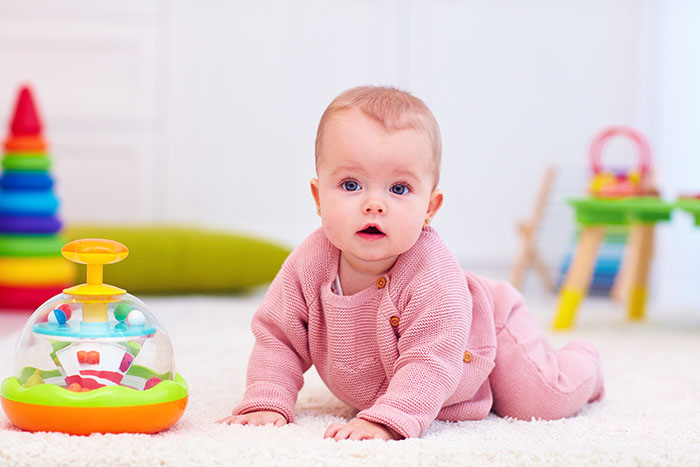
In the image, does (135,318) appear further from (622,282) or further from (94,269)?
(622,282)

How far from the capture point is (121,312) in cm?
96

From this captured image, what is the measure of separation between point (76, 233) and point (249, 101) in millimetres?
1064

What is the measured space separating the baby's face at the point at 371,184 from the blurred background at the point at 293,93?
7.79 feet

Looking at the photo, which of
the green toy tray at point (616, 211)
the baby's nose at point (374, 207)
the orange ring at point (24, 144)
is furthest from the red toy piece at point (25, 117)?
the baby's nose at point (374, 207)

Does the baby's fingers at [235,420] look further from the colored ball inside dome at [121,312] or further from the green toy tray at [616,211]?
the green toy tray at [616,211]

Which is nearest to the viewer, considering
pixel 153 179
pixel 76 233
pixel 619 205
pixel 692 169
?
pixel 619 205

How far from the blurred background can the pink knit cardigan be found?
229cm

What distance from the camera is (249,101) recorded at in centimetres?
336

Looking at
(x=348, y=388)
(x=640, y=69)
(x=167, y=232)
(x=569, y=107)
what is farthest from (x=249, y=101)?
(x=348, y=388)

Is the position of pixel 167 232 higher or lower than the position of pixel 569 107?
lower

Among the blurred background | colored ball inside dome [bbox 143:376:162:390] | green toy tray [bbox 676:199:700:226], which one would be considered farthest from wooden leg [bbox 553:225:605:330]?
colored ball inside dome [bbox 143:376:162:390]

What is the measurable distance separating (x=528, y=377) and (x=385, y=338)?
0.73 ft

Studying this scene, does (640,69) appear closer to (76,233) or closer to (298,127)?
(298,127)

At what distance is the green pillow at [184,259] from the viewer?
2496 mm
